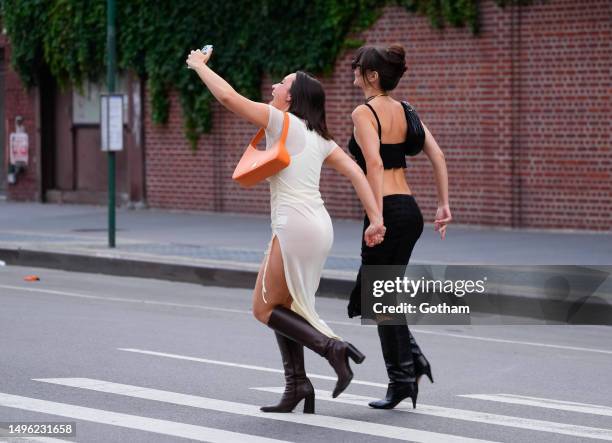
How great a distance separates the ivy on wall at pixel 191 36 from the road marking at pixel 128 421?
524 inches

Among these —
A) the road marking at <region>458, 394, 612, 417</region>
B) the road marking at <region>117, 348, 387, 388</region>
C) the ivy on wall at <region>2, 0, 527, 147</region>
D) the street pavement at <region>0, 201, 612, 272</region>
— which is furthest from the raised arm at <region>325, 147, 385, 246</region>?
the ivy on wall at <region>2, 0, 527, 147</region>

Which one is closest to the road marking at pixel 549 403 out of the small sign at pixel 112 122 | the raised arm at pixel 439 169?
the raised arm at pixel 439 169

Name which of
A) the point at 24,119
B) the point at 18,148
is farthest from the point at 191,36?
the point at 18,148

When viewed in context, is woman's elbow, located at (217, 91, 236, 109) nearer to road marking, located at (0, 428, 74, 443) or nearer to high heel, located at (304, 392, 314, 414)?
high heel, located at (304, 392, 314, 414)

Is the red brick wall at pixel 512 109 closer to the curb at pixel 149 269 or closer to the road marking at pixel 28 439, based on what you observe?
the curb at pixel 149 269

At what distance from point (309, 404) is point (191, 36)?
16660mm

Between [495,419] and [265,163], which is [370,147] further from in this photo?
[495,419]

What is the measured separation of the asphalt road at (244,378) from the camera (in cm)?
732

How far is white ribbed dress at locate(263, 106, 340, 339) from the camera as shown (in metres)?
7.53

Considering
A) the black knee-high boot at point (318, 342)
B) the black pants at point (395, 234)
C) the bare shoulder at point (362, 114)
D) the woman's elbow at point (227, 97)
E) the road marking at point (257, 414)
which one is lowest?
the road marking at point (257, 414)

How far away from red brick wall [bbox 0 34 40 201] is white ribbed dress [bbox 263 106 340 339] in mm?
20147

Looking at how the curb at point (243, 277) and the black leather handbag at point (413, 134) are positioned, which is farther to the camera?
the curb at point (243, 277)

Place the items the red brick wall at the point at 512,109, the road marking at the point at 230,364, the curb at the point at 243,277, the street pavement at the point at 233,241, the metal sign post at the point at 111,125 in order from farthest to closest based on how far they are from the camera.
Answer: the red brick wall at the point at 512,109, the metal sign post at the point at 111,125, the street pavement at the point at 233,241, the curb at the point at 243,277, the road marking at the point at 230,364

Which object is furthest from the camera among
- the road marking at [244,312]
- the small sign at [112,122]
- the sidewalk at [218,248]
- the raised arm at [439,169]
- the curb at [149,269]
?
the small sign at [112,122]
